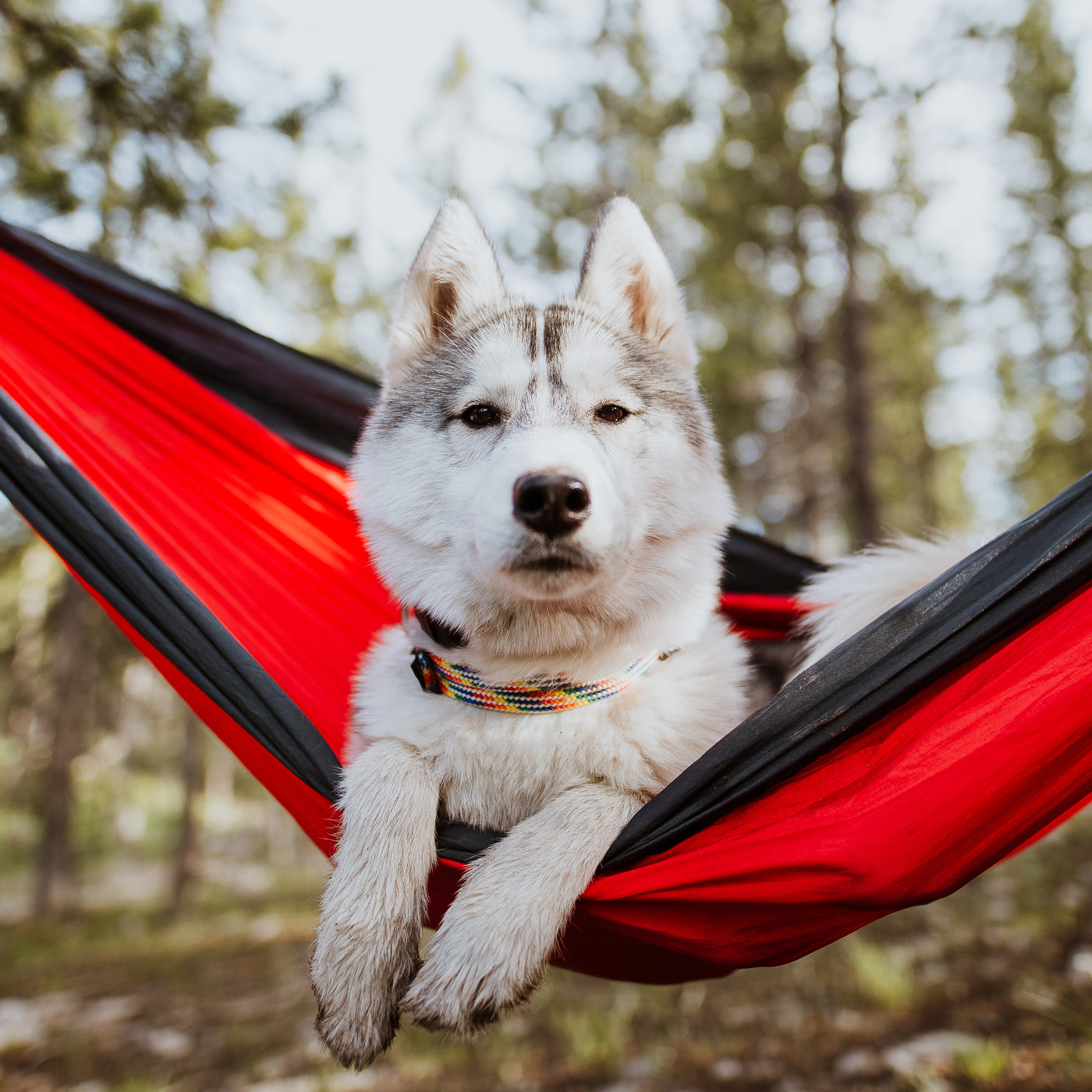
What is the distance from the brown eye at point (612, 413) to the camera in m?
1.69

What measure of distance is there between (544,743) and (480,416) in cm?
71

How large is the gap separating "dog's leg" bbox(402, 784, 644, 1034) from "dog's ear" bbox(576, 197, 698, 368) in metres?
1.18

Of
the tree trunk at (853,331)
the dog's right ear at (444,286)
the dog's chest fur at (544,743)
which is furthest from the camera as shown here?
the tree trunk at (853,331)

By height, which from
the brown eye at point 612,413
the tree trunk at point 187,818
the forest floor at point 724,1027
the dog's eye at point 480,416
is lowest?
the tree trunk at point 187,818

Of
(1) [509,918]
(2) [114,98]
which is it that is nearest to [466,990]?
(1) [509,918]

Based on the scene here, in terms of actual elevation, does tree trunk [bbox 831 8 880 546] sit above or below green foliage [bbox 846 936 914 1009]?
above

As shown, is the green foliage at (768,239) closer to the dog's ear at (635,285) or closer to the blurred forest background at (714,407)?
the blurred forest background at (714,407)

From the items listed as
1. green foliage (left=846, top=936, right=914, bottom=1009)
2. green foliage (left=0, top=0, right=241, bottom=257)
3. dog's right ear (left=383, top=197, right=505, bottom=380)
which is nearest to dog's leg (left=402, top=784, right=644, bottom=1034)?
dog's right ear (left=383, top=197, right=505, bottom=380)

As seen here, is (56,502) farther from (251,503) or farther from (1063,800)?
(1063,800)

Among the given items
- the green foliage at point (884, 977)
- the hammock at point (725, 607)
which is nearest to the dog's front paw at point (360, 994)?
the hammock at point (725, 607)

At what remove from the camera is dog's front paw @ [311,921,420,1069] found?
123cm

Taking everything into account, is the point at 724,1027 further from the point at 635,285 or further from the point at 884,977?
the point at 635,285

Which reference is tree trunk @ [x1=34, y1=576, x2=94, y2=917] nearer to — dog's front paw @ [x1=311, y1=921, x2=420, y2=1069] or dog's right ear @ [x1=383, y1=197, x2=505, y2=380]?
dog's right ear @ [x1=383, y1=197, x2=505, y2=380]

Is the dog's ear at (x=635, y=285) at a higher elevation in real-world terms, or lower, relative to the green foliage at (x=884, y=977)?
higher
